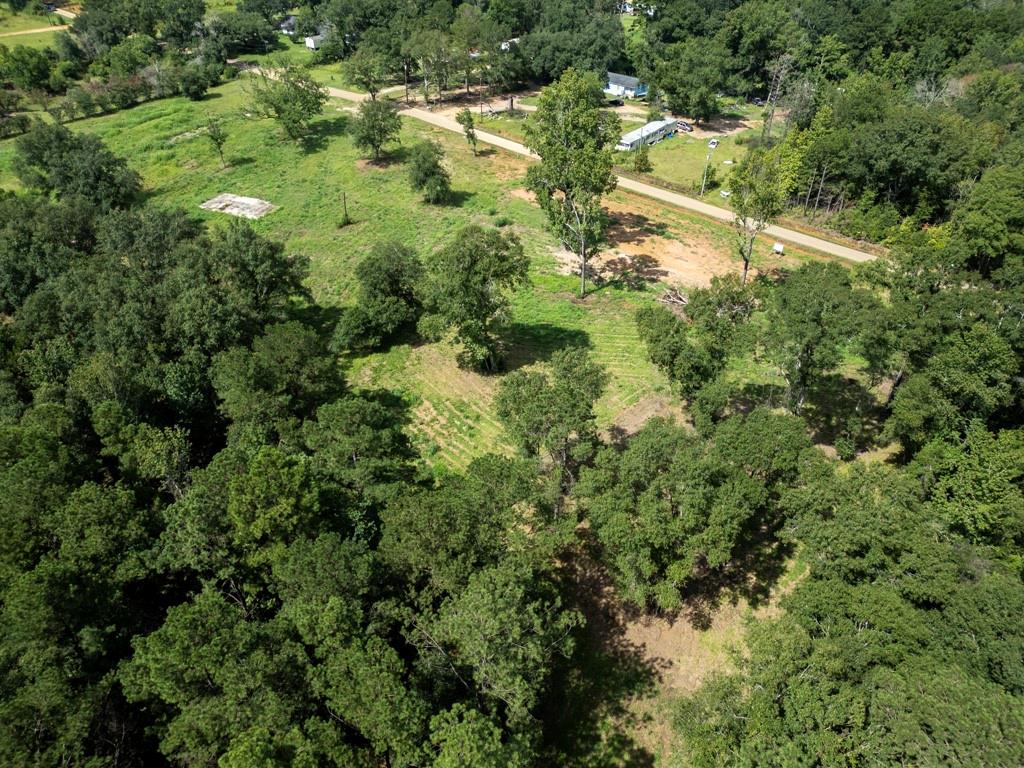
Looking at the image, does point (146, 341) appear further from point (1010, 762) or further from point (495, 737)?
point (1010, 762)

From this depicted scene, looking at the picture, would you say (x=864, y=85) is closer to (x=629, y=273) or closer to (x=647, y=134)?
(x=647, y=134)

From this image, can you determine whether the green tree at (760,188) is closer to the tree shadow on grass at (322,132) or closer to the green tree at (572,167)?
the green tree at (572,167)

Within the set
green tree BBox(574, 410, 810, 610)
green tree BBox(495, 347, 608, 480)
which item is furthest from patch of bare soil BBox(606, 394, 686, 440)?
green tree BBox(574, 410, 810, 610)

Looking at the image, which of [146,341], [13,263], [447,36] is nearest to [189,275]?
[146,341]

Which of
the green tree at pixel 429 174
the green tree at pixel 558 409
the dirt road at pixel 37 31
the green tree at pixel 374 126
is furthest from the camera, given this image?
the dirt road at pixel 37 31

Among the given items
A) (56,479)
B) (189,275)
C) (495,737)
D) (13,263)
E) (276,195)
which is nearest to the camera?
(495,737)

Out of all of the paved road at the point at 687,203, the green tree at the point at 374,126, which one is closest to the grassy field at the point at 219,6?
the paved road at the point at 687,203
